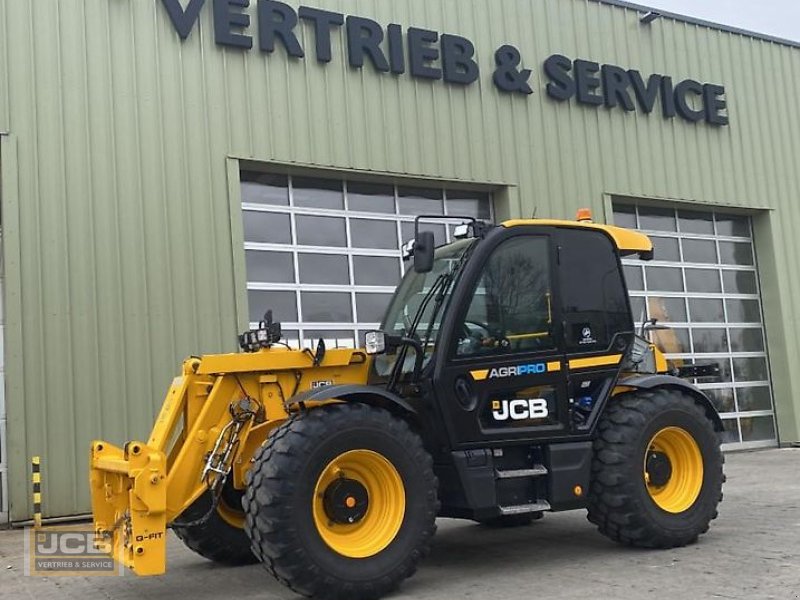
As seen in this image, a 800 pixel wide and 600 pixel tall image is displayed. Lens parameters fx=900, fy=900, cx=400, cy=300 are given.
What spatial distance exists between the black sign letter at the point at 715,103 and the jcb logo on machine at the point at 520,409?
36.1 feet

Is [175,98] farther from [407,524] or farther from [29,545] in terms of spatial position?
[407,524]

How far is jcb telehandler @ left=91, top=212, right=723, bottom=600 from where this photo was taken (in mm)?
5414

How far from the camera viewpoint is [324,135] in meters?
12.0

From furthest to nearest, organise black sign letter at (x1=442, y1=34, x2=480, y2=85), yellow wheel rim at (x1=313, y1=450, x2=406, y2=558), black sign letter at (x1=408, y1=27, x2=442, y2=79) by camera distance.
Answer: black sign letter at (x1=442, y1=34, x2=480, y2=85), black sign letter at (x1=408, y1=27, x2=442, y2=79), yellow wheel rim at (x1=313, y1=450, x2=406, y2=558)

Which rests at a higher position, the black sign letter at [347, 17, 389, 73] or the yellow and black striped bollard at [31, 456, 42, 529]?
the black sign letter at [347, 17, 389, 73]

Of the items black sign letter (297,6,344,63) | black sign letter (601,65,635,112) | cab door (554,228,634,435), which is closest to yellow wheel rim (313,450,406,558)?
cab door (554,228,634,435)

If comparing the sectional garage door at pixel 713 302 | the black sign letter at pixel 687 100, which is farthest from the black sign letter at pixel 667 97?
the sectional garage door at pixel 713 302

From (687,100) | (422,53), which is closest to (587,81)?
(687,100)

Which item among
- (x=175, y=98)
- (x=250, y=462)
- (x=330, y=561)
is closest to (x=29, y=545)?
(x=250, y=462)

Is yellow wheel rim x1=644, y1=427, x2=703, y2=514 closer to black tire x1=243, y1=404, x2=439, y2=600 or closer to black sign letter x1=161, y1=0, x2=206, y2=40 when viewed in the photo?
black tire x1=243, y1=404, x2=439, y2=600

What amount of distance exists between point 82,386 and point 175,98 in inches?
145

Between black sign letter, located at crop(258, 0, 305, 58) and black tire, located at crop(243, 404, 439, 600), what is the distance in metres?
7.34

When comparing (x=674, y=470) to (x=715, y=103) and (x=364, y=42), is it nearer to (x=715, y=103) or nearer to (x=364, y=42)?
(x=364, y=42)

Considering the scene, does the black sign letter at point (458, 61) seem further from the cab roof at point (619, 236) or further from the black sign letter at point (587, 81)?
the cab roof at point (619, 236)
